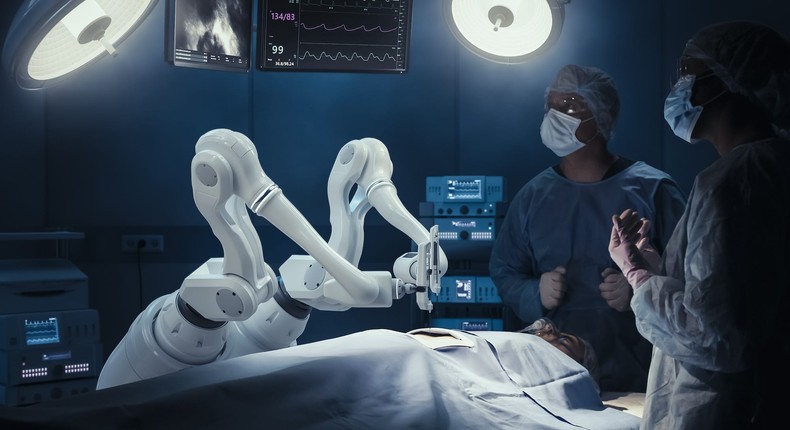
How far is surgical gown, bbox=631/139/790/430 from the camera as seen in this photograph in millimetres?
1669

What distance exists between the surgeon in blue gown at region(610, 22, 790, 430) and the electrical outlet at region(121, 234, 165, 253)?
10.9ft

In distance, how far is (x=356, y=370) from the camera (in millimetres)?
2209

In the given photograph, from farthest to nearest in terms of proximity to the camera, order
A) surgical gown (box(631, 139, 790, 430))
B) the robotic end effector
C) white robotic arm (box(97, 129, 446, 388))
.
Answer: the robotic end effector, white robotic arm (box(97, 129, 446, 388)), surgical gown (box(631, 139, 790, 430))

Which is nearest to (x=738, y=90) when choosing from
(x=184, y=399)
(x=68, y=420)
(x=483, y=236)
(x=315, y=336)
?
(x=184, y=399)

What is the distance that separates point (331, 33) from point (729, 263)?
278 centimetres

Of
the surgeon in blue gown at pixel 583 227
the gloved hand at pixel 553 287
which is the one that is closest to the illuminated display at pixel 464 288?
the surgeon in blue gown at pixel 583 227

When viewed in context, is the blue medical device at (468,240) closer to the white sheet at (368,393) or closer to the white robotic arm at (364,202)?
the white sheet at (368,393)

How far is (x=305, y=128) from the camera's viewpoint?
4777 mm

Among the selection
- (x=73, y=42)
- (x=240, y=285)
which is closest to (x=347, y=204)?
(x=240, y=285)

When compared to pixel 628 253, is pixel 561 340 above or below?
below

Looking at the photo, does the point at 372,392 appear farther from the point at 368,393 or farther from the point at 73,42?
the point at 73,42

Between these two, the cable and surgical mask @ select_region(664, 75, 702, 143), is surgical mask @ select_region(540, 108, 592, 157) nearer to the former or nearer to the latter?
surgical mask @ select_region(664, 75, 702, 143)

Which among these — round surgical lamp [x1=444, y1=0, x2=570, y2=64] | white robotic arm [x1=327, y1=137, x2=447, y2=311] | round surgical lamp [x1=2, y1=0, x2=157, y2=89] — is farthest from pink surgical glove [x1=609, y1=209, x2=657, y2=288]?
round surgical lamp [x1=444, y1=0, x2=570, y2=64]

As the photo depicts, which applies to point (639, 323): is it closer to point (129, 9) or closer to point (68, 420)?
point (68, 420)
